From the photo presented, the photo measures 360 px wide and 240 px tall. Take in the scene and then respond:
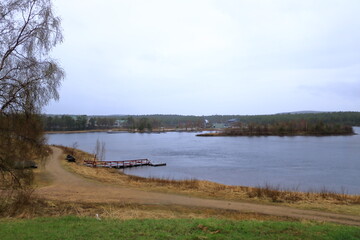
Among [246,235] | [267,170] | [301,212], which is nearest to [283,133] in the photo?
[267,170]

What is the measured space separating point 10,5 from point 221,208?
10995 millimetres

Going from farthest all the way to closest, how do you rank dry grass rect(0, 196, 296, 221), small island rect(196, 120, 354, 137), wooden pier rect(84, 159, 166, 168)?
small island rect(196, 120, 354, 137) < wooden pier rect(84, 159, 166, 168) < dry grass rect(0, 196, 296, 221)

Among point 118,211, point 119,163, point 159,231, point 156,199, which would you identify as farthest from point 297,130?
point 159,231

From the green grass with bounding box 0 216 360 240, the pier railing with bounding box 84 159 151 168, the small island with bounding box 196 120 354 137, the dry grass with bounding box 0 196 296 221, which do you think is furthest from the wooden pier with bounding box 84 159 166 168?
Result: the small island with bounding box 196 120 354 137

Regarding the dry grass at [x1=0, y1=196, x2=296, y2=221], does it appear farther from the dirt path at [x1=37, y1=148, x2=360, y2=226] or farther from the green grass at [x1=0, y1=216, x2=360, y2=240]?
the green grass at [x1=0, y1=216, x2=360, y2=240]

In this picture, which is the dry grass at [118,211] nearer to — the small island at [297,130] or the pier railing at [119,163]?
the pier railing at [119,163]

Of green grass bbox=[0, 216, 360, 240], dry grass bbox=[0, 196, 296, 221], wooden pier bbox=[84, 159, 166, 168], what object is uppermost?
green grass bbox=[0, 216, 360, 240]

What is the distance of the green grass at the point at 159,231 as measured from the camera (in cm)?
631

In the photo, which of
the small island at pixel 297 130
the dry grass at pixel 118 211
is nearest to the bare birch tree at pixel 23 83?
the dry grass at pixel 118 211

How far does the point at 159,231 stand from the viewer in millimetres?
6793

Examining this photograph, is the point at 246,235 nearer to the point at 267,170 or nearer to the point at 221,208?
the point at 221,208

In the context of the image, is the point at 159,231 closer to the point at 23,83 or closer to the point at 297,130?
the point at 23,83

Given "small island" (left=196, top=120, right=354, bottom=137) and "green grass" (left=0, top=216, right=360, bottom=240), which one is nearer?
"green grass" (left=0, top=216, right=360, bottom=240)

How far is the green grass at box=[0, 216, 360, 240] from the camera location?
631cm
